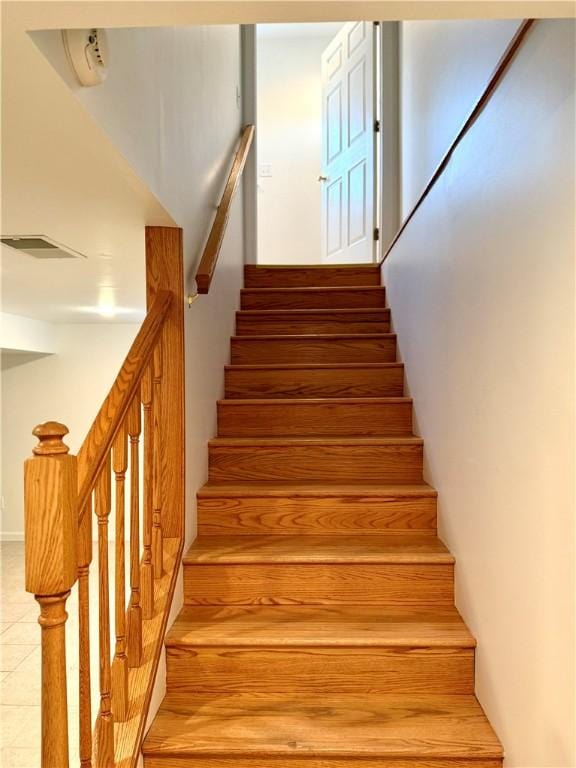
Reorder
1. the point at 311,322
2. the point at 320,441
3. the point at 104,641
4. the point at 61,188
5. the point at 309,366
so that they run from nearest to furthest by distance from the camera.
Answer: the point at 104,641 → the point at 61,188 → the point at 320,441 → the point at 309,366 → the point at 311,322

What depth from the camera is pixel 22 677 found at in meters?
2.57

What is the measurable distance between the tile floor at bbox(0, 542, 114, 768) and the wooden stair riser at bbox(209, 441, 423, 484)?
43.8 inches

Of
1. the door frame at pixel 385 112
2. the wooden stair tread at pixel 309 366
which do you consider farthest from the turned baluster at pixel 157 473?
the door frame at pixel 385 112

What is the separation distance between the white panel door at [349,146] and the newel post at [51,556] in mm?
3268

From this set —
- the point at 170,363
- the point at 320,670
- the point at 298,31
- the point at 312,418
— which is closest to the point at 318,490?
the point at 312,418

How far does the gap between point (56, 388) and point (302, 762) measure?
4040 mm

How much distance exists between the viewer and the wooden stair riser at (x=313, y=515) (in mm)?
2049

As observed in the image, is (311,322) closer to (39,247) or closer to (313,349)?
(313,349)

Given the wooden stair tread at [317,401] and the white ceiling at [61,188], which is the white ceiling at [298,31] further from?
the wooden stair tread at [317,401]

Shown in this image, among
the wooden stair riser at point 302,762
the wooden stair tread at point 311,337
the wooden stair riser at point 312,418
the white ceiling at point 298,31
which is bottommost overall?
the wooden stair riser at point 302,762

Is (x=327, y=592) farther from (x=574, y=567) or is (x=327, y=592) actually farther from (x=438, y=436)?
(x=574, y=567)

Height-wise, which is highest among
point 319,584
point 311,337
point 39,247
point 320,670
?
point 39,247

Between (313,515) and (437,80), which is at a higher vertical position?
(437,80)

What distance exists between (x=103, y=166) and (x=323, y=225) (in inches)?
142
